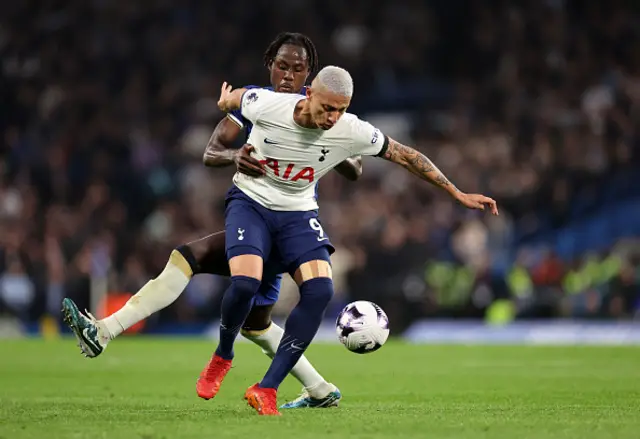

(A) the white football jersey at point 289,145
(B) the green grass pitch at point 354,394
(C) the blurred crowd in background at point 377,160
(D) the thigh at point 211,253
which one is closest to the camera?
(B) the green grass pitch at point 354,394

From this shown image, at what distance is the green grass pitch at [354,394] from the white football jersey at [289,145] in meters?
1.36

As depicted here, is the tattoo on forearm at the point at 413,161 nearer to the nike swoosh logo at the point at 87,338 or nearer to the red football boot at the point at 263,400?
the red football boot at the point at 263,400

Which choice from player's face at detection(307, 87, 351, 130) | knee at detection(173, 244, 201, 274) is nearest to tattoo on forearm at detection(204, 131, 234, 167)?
knee at detection(173, 244, 201, 274)

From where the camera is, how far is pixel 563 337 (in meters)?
17.9

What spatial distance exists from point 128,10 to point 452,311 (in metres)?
10.3

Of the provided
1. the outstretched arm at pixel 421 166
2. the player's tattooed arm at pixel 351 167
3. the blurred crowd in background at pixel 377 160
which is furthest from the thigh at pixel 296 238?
the blurred crowd in background at pixel 377 160

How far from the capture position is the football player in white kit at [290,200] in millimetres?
7051

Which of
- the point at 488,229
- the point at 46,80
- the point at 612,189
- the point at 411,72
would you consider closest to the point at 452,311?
the point at 488,229

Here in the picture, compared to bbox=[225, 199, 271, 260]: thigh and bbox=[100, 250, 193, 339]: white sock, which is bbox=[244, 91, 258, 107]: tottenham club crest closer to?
bbox=[225, 199, 271, 260]: thigh

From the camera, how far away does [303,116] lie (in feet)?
23.4

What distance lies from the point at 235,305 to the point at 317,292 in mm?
504

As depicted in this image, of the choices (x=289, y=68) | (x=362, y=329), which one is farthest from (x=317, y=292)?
(x=289, y=68)

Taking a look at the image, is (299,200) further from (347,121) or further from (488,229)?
(488,229)

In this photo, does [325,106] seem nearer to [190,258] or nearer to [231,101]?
[231,101]
